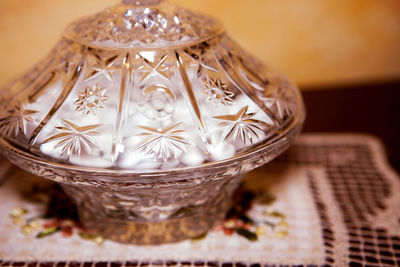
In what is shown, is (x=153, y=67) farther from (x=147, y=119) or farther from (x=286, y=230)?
(x=286, y=230)

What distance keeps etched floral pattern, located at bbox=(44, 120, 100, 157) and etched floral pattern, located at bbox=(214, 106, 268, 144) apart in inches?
4.9

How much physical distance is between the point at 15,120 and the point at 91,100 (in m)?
0.09

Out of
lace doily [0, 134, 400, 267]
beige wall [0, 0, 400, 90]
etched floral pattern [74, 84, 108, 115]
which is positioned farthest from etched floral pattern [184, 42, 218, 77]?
beige wall [0, 0, 400, 90]

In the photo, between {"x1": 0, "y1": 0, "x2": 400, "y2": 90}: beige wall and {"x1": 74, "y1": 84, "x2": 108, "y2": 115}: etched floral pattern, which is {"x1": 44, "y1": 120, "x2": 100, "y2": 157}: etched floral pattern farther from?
{"x1": 0, "y1": 0, "x2": 400, "y2": 90}: beige wall

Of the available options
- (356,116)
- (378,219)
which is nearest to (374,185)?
(378,219)

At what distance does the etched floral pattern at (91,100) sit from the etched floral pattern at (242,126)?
0.12 metres

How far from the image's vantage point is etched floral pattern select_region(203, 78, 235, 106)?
0.43 m

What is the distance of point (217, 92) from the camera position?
439 millimetres

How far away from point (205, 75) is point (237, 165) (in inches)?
4.4

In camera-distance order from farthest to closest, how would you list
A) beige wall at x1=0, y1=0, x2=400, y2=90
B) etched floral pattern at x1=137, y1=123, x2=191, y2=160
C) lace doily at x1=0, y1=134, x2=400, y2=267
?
beige wall at x1=0, y1=0, x2=400, y2=90, lace doily at x1=0, y1=134, x2=400, y2=267, etched floral pattern at x1=137, y1=123, x2=191, y2=160

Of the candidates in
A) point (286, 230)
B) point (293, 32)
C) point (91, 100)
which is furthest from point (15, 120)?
point (293, 32)

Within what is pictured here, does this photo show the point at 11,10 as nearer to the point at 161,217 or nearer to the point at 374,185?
the point at 161,217

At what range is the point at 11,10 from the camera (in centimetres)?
85

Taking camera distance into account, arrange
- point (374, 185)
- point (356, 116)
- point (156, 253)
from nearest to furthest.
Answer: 1. point (156, 253)
2. point (374, 185)
3. point (356, 116)
